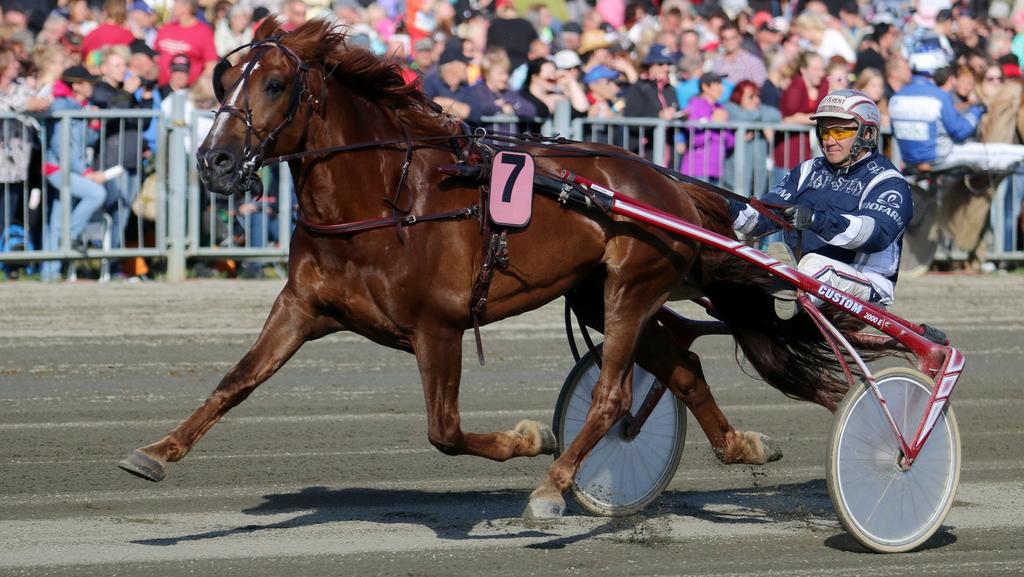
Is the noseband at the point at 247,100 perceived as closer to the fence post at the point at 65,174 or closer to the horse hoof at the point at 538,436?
the horse hoof at the point at 538,436

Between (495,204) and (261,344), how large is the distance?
92 cm

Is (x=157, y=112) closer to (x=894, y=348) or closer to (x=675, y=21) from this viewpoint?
(x=675, y=21)

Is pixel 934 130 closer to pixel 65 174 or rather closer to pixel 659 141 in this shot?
pixel 659 141

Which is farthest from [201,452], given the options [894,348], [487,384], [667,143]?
[667,143]

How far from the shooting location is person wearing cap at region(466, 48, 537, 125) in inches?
474

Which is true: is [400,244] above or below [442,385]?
above

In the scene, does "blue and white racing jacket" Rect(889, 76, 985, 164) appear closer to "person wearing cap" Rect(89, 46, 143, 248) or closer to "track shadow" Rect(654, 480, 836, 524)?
"person wearing cap" Rect(89, 46, 143, 248)

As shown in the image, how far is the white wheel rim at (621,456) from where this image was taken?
5953 millimetres

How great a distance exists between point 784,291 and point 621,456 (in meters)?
0.94

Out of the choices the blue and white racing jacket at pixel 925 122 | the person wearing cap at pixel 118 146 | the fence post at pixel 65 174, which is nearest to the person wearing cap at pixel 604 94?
the blue and white racing jacket at pixel 925 122

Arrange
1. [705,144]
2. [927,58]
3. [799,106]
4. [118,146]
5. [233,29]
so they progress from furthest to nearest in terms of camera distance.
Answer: [233,29] < [799,106] < [927,58] < [705,144] < [118,146]

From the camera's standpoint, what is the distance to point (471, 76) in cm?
1317

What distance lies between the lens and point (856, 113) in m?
5.70

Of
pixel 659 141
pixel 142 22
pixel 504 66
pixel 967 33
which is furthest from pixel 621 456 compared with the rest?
pixel 967 33
